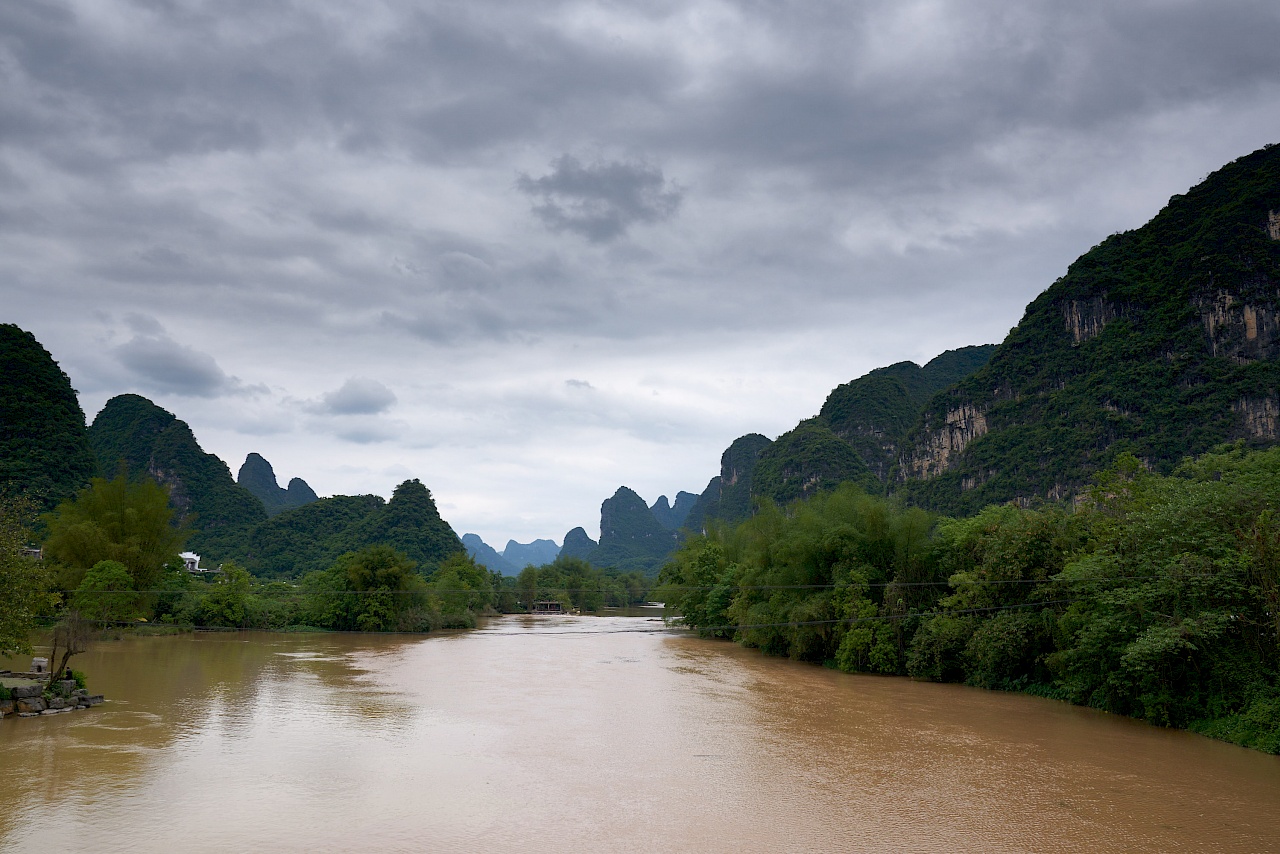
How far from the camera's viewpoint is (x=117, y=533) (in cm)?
3866

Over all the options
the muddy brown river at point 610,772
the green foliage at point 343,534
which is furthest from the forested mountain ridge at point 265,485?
the muddy brown river at point 610,772

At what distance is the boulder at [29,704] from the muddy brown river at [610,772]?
0.77 meters

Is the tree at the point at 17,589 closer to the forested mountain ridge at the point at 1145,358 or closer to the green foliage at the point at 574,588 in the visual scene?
the green foliage at the point at 574,588

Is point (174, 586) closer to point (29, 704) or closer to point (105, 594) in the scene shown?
point (105, 594)

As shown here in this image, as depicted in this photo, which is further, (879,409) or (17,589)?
(879,409)

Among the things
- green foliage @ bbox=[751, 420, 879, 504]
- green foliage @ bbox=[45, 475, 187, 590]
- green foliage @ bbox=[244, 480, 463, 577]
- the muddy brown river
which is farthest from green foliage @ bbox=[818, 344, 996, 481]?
the muddy brown river

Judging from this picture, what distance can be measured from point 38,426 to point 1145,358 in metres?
80.2

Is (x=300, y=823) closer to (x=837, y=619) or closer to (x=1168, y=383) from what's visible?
(x=837, y=619)

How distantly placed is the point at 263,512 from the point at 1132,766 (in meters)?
89.3

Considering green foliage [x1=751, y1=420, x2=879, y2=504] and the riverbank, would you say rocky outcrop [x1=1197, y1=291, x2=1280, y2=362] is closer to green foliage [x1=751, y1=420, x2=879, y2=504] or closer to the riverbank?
green foliage [x1=751, y1=420, x2=879, y2=504]

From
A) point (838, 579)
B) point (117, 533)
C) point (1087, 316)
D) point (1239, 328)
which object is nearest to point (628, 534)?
point (1087, 316)

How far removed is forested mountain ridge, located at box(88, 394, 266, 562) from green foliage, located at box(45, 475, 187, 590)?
42.1 metres

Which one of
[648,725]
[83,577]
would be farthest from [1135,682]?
[83,577]

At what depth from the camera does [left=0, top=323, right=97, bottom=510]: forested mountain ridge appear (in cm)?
5100
